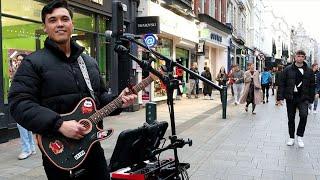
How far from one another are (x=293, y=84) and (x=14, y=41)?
574 centimetres

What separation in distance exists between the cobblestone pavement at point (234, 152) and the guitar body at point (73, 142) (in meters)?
3.38

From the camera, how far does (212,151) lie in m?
7.87

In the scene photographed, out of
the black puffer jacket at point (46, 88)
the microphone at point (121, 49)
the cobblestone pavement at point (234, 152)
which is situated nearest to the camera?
the black puffer jacket at point (46, 88)

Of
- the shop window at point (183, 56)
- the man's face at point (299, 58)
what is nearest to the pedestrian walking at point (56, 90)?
the man's face at point (299, 58)

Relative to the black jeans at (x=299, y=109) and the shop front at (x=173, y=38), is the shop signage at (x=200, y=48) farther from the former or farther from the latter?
the black jeans at (x=299, y=109)

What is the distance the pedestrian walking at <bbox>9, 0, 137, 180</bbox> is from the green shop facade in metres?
5.75

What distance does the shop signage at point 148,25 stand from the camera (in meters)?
15.0

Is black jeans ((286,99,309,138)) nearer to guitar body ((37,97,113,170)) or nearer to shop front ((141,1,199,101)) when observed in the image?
guitar body ((37,97,113,170))

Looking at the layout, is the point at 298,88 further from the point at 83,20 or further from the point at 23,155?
the point at 83,20

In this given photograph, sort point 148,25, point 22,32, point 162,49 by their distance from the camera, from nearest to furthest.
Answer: point 22,32 < point 148,25 < point 162,49

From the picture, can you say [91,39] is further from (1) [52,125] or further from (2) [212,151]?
(1) [52,125]

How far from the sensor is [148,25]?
15.1 metres

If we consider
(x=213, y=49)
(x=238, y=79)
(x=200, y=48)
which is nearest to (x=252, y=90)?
(x=238, y=79)

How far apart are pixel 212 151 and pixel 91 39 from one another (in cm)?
641
